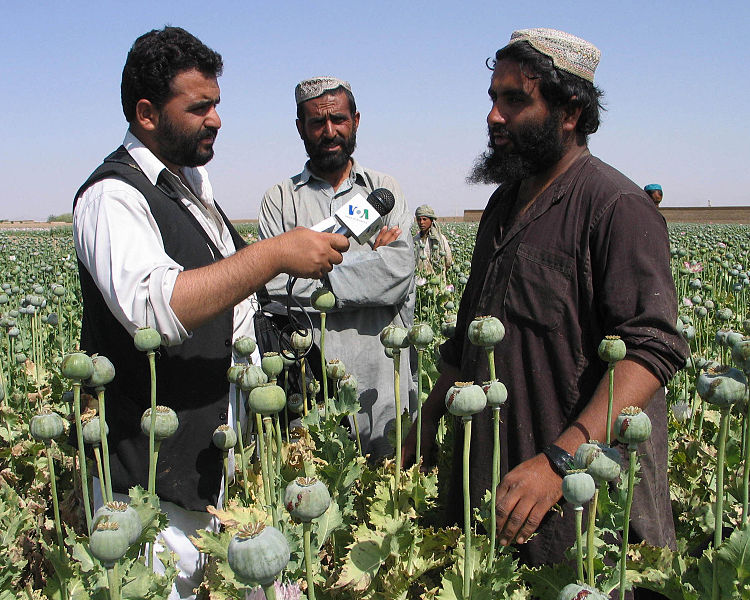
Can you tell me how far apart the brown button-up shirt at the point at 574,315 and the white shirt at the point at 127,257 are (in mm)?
1008

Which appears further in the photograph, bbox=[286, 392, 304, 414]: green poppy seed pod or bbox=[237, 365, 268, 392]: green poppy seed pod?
bbox=[286, 392, 304, 414]: green poppy seed pod

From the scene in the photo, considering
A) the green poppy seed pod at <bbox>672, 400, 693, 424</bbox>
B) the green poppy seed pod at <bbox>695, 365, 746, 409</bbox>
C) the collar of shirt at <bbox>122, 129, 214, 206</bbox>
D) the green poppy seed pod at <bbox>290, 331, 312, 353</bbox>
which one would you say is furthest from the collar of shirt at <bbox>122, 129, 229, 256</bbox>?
the green poppy seed pod at <bbox>672, 400, 693, 424</bbox>

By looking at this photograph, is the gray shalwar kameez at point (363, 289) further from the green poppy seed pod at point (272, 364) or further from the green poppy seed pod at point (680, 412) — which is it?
the green poppy seed pod at point (680, 412)

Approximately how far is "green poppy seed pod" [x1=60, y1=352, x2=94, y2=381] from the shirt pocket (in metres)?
1.22

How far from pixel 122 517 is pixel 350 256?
2159 mm

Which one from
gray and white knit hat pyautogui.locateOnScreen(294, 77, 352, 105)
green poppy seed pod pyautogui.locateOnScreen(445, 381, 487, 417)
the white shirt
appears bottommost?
green poppy seed pod pyautogui.locateOnScreen(445, 381, 487, 417)

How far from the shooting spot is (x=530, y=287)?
6.48ft

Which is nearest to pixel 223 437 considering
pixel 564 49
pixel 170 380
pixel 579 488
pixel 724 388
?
pixel 170 380

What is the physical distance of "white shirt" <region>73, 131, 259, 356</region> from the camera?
179 centimetres

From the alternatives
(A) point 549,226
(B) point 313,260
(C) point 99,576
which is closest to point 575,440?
(A) point 549,226

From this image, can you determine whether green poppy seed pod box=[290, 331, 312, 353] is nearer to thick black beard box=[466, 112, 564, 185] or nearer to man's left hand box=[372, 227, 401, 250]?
man's left hand box=[372, 227, 401, 250]

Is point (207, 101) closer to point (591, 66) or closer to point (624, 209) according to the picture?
point (591, 66)

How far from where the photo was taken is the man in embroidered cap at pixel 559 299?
175cm

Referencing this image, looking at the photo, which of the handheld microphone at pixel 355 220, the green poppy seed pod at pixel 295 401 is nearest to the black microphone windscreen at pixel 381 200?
the handheld microphone at pixel 355 220
